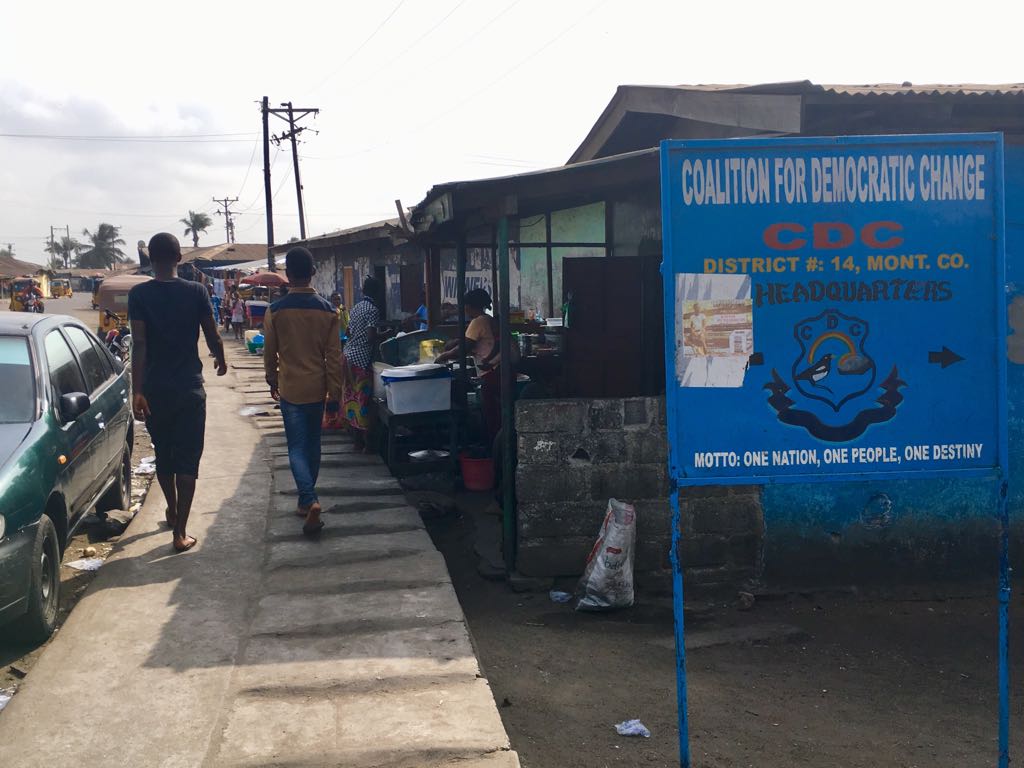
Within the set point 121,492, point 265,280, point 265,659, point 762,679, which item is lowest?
point 762,679

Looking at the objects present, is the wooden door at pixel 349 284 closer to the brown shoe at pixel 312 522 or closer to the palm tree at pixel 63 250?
the brown shoe at pixel 312 522

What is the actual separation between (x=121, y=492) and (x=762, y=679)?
15.6 feet

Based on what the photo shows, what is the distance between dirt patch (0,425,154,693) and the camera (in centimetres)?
418

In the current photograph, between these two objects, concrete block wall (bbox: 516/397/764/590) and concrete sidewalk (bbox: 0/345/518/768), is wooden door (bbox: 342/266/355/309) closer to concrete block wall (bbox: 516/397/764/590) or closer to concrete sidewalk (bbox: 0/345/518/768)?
concrete sidewalk (bbox: 0/345/518/768)

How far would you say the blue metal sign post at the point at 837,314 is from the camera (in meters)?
3.05

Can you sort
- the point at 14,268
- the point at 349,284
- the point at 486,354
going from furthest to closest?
the point at 14,268 < the point at 349,284 < the point at 486,354

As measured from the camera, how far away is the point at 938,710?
4.00 m

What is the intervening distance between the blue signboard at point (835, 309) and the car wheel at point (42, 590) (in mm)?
3031

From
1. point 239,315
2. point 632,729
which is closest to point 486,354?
point 632,729

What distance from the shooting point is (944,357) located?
10.4 ft

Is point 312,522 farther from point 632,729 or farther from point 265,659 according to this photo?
point 632,729

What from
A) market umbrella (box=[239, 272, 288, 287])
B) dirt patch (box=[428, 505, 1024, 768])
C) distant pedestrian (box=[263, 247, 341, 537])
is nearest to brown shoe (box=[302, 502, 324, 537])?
distant pedestrian (box=[263, 247, 341, 537])

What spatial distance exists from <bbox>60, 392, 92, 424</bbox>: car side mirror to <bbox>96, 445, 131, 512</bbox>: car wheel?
4.80ft

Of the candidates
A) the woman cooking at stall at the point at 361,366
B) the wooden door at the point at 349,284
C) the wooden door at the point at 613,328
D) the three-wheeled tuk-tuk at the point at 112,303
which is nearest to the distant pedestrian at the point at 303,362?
the wooden door at the point at 613,328
